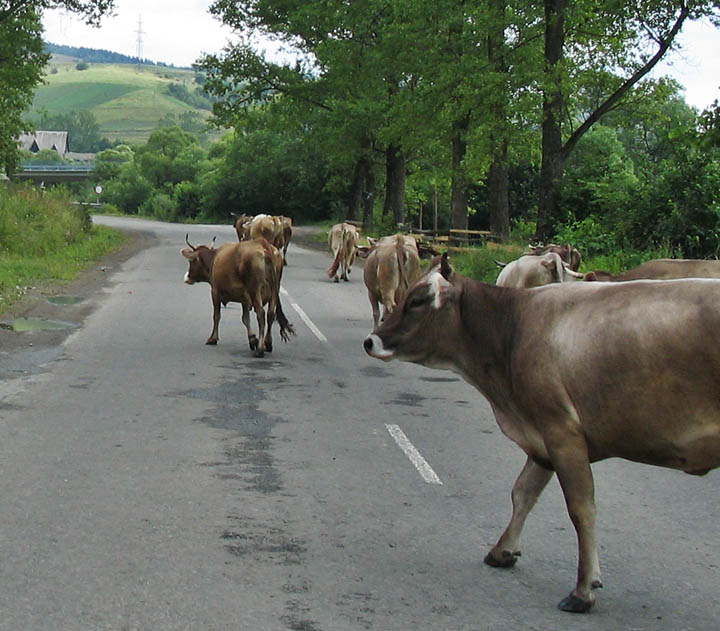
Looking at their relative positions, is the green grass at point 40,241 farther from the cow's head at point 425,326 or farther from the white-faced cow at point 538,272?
the cow's head at point 425,326

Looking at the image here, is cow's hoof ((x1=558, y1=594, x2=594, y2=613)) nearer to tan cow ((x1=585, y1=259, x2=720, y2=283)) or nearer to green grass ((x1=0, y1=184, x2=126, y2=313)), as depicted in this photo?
tan cow ((x1=585, y1=259, x2=720, y2=283))

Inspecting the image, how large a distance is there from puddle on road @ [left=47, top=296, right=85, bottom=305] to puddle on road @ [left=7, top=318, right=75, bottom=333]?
111 inches

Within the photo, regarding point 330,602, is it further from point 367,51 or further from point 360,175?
point 360,175

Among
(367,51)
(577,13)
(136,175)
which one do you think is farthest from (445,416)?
(136,175)

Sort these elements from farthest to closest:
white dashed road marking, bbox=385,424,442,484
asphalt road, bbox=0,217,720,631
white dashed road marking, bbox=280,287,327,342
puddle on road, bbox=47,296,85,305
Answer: puddle on road, bbox=47,296,85,305, white dashed road marking, bbox=280,287,327,342, white dashed road marking, bbox=385,424,442,484, asphalt road, bbox=0,217,720,631

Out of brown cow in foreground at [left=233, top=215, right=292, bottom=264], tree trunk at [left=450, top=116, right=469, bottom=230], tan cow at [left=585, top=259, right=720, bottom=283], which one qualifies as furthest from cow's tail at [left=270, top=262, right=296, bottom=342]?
tree trunk at [left=450, top=116, right=469, bottom=230]

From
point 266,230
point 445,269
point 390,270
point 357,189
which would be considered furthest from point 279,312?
point 357,189

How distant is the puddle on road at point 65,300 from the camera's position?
21.6 metres

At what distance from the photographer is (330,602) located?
5.89 meters

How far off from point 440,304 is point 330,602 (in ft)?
5.81

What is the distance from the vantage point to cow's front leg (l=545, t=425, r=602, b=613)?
18.8 ft

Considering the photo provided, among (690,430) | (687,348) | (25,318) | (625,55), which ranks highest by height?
(625,55)

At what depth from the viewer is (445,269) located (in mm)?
6535

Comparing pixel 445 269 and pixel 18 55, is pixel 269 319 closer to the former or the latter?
pixel 445 269
